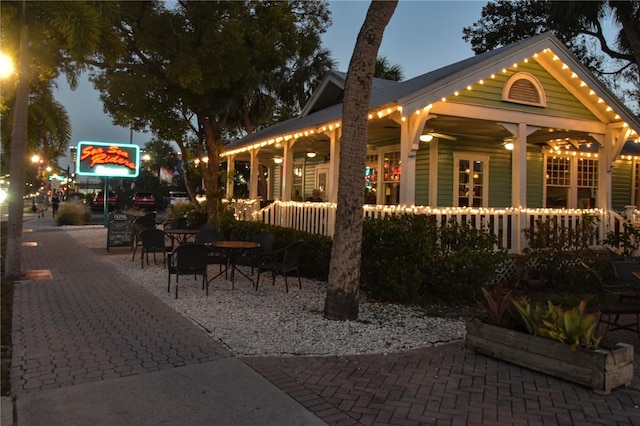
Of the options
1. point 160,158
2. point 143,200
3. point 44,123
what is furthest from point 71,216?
point 160,158

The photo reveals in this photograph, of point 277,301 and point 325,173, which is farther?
point 325,173

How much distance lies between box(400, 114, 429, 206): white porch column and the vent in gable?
2.31 metres

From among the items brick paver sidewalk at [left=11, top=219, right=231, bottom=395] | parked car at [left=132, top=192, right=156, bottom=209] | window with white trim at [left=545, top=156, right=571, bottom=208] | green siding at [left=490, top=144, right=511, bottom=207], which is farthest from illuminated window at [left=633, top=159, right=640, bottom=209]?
parked car at [left=132, top=192, right=156, bottom=209]

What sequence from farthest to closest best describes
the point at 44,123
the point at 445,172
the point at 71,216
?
the point at 71,216 < the point at 44,123 < the point at 445,172

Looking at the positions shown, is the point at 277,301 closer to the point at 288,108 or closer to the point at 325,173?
the point at 325,173

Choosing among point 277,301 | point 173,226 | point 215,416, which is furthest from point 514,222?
point 173,226

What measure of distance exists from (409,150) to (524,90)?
325 cm

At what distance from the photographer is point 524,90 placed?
404 inches

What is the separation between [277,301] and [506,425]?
460cm

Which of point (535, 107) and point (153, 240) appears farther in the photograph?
point (153, 240)

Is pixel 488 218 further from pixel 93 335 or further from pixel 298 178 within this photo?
pixel 298 178

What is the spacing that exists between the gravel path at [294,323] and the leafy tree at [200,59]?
8.39 m

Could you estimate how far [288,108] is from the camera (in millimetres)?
27188

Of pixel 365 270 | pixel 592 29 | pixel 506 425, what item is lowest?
pixel 506 425
